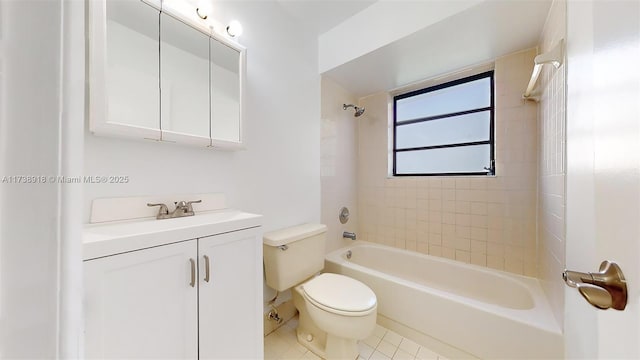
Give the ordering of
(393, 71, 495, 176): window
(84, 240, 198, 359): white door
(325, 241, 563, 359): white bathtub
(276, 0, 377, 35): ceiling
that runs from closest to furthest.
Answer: (84, 240, 198, 359): white door < (325, 241, 563, 359): white bathtub < (276, 0, 377, 35): ceiling < (393, 71, 495, 176): window

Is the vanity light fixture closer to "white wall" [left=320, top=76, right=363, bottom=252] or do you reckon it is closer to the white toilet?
"white wall" [left=320, top=76, right=363, bottom=252]

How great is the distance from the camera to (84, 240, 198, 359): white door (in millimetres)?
662

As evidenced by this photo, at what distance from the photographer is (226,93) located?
1297mm

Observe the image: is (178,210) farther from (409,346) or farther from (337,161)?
(409,346)

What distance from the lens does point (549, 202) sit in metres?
1.32

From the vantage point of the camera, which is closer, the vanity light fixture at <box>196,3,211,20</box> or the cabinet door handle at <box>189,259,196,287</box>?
the cabinet door handle at <box>189,259,196,287</box>

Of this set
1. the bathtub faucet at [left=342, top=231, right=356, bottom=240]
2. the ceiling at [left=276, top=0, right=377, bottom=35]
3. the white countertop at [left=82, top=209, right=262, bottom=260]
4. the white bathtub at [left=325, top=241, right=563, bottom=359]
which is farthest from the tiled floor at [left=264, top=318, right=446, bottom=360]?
the ceiling at [left=276, top=0, right=377, bottom=35]

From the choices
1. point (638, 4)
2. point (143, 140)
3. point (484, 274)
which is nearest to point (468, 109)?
point (484, 274)

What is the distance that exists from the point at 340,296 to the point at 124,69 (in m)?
1.50

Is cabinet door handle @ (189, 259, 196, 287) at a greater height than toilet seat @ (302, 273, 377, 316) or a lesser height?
greater

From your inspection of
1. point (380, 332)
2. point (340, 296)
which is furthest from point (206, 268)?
point (380, 332)

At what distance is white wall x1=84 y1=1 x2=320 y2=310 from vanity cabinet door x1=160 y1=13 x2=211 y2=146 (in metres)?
0.10

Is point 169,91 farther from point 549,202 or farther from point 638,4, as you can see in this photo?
point 549,202

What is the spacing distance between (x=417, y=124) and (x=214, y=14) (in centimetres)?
193
